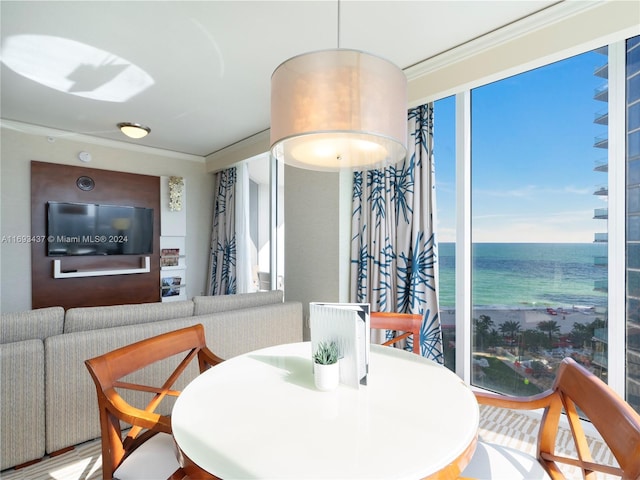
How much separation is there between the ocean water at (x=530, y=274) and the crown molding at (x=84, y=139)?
4.37 meters

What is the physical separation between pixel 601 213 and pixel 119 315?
9.82 feet

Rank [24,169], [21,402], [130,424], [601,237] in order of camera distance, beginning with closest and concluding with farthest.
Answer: [130,424] < [21,402] < [601,237] < [24,169]

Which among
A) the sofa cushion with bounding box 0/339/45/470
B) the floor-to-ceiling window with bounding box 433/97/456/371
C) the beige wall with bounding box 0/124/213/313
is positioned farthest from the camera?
the beige wall with bounding box 0/124/213/313

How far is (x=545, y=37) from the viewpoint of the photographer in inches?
79.6

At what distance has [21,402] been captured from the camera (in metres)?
1.69

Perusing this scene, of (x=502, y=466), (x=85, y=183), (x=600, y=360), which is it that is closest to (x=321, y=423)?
(x=502, y=466)

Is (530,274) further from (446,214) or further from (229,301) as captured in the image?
(229,301)

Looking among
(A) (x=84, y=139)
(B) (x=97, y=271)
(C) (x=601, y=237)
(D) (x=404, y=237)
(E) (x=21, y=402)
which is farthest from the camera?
(B) (x=97, y=271)

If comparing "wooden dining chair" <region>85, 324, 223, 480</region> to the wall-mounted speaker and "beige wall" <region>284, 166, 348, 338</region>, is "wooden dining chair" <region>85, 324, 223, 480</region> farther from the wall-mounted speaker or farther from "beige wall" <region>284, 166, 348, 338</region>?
the wall-mounted speaker

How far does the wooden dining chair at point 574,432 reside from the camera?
78cm

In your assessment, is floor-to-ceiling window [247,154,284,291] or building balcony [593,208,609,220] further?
floor-to-ceiling window [247,154,284,291]

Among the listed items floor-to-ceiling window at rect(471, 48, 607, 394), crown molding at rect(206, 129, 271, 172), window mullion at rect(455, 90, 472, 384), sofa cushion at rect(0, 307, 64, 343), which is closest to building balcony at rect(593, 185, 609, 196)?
floor-to-ceiling window at rect(471, 48, 607, 394)

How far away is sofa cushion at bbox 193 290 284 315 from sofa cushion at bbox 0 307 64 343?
784mm

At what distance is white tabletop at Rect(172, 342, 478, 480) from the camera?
0.76 metres
